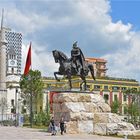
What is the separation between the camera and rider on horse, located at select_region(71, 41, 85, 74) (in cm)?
4178

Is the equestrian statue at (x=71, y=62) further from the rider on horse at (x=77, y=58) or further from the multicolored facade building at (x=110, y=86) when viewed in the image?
the multicolored facade building at (x=110, y=86)

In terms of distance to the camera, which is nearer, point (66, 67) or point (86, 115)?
point (86, 115)

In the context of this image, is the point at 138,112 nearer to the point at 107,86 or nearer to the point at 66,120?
the point at 107,86

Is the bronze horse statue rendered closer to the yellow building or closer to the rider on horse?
the rider on horse

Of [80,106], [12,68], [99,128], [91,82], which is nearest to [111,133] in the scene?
[99,128]

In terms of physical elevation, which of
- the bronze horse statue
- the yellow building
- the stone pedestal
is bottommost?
the stone pedestal

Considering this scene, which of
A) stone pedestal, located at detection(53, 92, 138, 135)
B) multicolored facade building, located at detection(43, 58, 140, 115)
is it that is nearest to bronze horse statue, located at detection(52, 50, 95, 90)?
stone pedestal, located at detection(53, 92, 138, 135)

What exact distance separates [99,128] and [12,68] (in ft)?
448

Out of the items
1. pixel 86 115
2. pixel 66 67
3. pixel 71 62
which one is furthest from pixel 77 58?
pixel 86 115

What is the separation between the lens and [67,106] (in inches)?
1560

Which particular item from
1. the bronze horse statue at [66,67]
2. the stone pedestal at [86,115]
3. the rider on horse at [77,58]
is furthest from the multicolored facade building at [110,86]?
the stone pedestal at [86,115]

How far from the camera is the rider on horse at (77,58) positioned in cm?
4178

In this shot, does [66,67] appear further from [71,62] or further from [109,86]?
[109,86]

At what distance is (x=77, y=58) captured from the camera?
4216 cm
